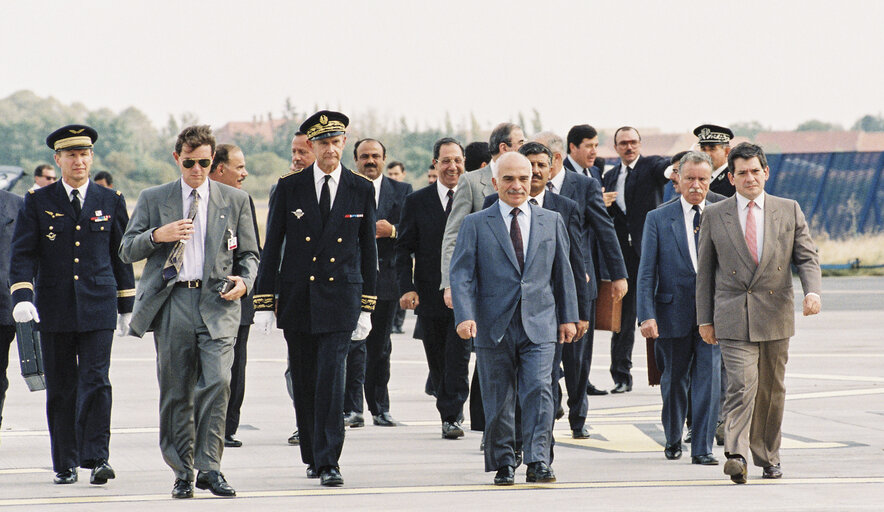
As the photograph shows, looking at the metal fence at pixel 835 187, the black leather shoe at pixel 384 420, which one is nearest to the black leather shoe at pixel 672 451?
the black leather shoe at pixel 384 420

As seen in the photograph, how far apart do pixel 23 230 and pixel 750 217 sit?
4.50 m

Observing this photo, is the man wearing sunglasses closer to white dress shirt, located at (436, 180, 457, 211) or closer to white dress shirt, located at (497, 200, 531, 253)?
white dress shirt, located at (497, 200, 531, 253)

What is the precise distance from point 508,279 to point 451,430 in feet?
7.27

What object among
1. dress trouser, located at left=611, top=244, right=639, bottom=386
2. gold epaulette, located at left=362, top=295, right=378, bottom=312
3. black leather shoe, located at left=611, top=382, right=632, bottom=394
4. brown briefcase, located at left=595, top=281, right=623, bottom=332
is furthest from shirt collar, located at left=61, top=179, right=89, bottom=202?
black leather shoe, located at left=611, top=382, right=632, bottom=394

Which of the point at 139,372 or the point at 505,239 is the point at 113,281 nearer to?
the point at 505,239

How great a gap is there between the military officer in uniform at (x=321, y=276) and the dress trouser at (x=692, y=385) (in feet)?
7.20

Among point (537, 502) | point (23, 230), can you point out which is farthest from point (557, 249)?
point (23, 230)

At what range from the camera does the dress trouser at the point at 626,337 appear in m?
13.1

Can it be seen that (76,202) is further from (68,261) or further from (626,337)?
(626,337)

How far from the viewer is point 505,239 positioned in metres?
8.49

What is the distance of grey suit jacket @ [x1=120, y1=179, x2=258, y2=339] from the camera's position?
8.07m

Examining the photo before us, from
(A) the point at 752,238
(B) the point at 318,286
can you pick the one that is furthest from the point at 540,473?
(A) the point at 752,238

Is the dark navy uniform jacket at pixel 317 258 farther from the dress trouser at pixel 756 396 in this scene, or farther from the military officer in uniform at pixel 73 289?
the dress trouser at pixel 756 396

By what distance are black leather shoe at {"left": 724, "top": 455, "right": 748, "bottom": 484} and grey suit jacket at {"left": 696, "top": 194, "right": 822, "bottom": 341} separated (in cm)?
80
